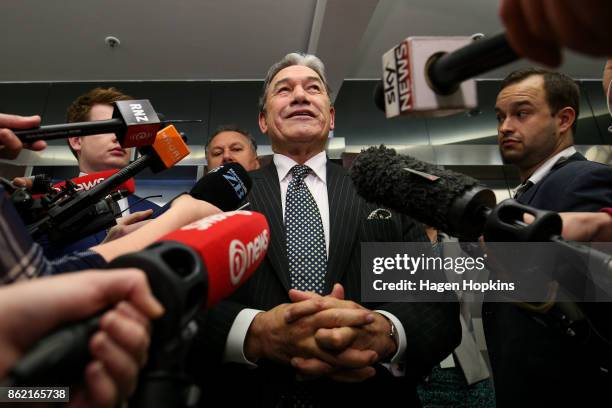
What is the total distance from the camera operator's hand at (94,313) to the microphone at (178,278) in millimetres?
12

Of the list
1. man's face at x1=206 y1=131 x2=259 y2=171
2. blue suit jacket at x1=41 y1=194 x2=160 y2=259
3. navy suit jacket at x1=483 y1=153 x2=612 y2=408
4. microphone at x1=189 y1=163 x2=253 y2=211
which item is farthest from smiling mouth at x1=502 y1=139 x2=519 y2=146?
blue suit jacket at x1=41 y1=194 x2=160 y2=259

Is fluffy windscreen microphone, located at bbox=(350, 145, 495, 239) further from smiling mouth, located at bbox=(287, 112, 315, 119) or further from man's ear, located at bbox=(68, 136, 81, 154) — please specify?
man's ear, located at bbox=(68, 136, 81, 154)

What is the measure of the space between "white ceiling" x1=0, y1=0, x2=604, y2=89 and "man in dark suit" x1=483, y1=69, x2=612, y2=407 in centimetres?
150

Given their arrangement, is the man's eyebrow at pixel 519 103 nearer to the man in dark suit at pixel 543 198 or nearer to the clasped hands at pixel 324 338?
the man in dark suit at pixel 543 198

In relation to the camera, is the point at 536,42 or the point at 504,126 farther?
the point at 504,126

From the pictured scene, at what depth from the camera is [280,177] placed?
1.28 metres

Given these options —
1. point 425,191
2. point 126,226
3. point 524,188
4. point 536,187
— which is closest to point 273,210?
point 126,226

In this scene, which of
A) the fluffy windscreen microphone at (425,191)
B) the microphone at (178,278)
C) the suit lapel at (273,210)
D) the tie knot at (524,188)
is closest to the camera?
the microphone at (178,278)

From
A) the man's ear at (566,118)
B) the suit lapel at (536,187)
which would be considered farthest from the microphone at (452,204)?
the man's ear at (566,118)

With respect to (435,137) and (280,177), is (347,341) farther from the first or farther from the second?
(435,137)

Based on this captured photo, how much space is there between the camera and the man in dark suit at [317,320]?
31.7 inches

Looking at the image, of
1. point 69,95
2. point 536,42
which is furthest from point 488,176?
point 69,95

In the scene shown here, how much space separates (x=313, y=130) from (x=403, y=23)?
236 cm

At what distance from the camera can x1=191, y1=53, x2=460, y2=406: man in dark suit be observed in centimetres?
81
